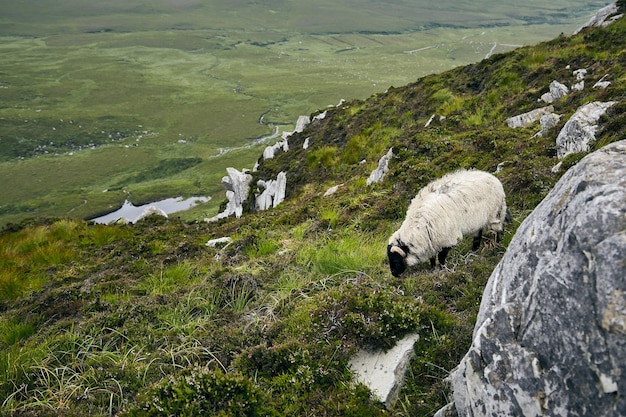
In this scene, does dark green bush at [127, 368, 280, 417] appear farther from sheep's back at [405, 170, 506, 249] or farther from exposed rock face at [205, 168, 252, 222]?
exposed rock face at [205, 168, 252, 222]

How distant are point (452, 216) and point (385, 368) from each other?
13.9ft

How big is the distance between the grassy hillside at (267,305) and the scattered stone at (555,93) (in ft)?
3.31

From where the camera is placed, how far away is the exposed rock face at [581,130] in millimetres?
11086

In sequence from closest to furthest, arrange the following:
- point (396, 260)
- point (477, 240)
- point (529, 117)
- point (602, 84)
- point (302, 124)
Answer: point (396, 260), point (477, 240), point (602, 84), point (529, 117), point (302, 124)

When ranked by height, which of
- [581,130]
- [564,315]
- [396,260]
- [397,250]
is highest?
[564,315]

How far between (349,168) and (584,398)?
17852 millimetres

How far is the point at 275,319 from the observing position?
708 centimetres

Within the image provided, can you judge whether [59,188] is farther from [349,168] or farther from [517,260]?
[517,260]

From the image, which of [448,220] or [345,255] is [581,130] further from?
[345,255]

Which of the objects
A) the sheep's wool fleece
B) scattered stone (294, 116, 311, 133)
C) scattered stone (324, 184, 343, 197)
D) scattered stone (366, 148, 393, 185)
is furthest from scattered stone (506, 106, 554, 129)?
scattered stone (294, 116, 311, 133)

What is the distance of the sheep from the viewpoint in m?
8.71

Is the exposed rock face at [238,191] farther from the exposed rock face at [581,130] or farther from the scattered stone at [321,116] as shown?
the exposed rock face at [581,130]

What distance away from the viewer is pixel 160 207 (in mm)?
64188

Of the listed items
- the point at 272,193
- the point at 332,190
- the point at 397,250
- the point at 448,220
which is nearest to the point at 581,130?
the point at 448,220
